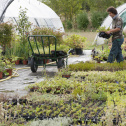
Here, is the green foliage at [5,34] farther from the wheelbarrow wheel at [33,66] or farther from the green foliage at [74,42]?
the green foliage at [74,42]

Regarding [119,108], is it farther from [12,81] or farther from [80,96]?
[12,81]

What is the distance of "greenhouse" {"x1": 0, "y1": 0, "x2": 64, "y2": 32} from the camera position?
11969mm

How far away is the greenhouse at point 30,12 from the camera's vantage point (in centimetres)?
1197

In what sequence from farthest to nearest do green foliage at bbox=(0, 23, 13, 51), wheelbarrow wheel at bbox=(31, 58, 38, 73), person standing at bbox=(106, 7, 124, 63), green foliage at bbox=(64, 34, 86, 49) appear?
1. green foliage at bbox=(64, 34, 86, 49)
2. green foliage at bbox=(0, 23, 13, 51)
3. wheelbarrow wheel at bbox=(31, 58, 38, 73)
4. person standing at bbox=(106, 7, 124, 63)

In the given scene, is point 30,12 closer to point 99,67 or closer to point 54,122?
point 99,67

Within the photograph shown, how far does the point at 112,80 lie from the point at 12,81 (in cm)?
259

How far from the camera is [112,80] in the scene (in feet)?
18.1

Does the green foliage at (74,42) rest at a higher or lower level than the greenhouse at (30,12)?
lower

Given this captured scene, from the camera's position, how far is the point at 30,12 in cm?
1357

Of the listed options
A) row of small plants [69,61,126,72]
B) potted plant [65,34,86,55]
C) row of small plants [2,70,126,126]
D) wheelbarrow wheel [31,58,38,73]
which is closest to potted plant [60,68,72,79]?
row of small plants [69,61,126,72]

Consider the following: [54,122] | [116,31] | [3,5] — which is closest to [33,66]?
[116,31]

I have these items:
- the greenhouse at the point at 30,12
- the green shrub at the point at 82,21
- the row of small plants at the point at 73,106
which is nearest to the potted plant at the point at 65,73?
the row of small plants at the point at 73,106

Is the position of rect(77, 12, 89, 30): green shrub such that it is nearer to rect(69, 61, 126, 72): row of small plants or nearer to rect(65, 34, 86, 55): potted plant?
rect(65, 34, 86, 55): potted plant

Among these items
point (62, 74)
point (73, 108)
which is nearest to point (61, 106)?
point (73, 108)
